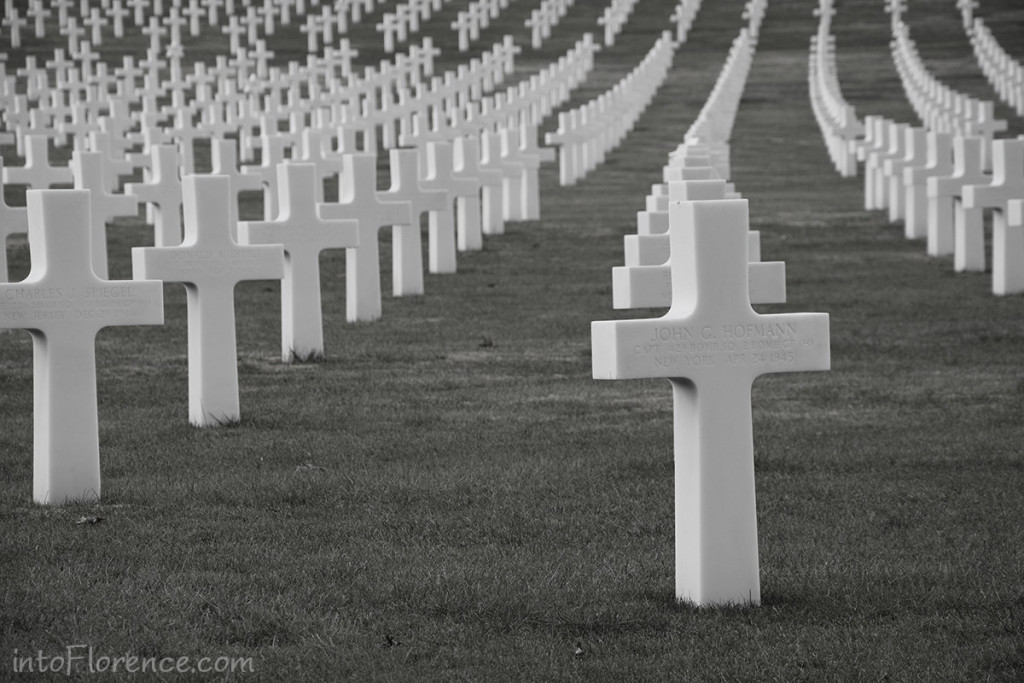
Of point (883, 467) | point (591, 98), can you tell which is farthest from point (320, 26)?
point (883, 467)

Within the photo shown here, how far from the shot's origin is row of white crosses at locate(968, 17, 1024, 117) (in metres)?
41.0

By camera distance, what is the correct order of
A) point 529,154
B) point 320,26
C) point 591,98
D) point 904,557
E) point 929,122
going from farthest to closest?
1. point 320,26
2. point 591,98
3. point 929,122
4. point 529,154
5. point 904,557

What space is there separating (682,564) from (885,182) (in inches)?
757

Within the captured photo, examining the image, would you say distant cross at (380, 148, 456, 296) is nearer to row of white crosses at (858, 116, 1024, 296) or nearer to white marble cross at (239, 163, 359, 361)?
white marble cross at (239, 163, 359, 361)

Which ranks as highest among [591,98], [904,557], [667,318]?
[591,98]

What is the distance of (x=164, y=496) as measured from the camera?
7387 millimetres

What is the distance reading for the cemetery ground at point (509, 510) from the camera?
5344 millimetres

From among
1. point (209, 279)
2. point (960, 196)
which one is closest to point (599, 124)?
point (960, 196)

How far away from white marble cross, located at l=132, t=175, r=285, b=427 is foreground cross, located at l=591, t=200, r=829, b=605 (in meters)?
3.82

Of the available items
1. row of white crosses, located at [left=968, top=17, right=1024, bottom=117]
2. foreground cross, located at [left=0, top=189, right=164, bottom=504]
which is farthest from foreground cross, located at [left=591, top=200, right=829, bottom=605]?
row of white crosses, located at [left=968, top=17, right=1024, bottom=117]

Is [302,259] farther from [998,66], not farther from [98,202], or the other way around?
[998,66]

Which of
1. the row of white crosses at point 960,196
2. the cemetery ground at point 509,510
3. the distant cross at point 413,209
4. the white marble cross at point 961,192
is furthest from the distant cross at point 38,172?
the row of white crosses at point 960,196

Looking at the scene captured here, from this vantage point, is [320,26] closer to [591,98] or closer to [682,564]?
[591,98]

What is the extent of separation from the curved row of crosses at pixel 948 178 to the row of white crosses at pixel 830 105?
0.12ft
